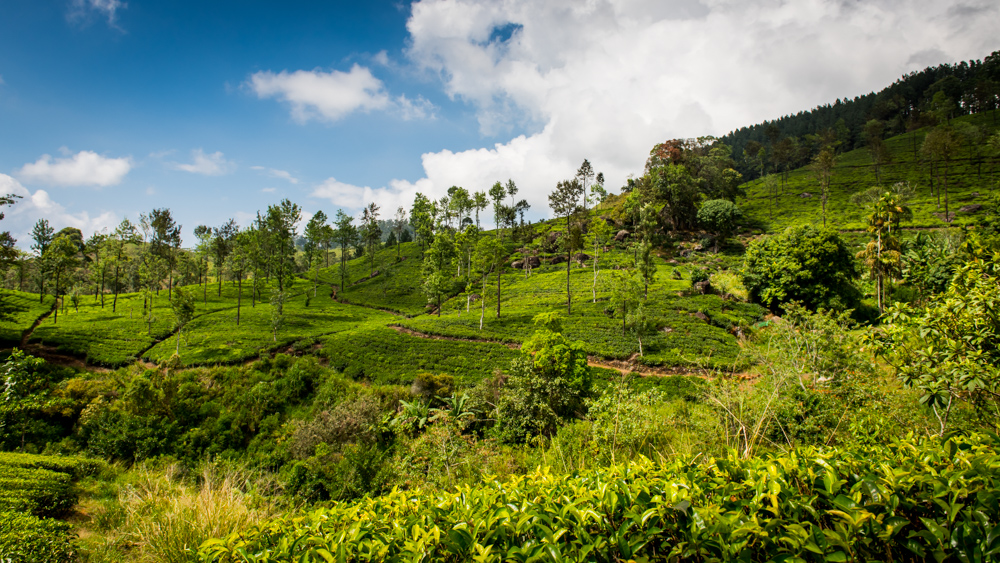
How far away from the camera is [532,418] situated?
13656mm

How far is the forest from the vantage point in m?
2.79

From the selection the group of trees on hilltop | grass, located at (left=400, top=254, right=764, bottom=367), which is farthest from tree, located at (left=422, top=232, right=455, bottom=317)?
the group of trees on hilltop

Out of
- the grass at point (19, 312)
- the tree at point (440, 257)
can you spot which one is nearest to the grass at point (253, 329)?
the grass at point (19, 312)

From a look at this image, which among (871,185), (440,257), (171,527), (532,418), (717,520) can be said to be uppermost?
(871,185)

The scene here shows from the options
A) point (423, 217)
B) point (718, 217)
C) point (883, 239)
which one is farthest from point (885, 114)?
point (423, 217)

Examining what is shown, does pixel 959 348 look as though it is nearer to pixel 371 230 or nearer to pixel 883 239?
pixel 883 239

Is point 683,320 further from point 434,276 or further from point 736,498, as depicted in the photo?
point 736,498

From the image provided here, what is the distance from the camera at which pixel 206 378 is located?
19016 mm

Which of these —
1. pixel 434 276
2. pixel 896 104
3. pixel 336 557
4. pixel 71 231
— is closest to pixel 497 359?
pixel 434 276

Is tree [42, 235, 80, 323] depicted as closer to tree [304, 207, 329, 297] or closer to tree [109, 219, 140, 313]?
tree [109, 219, 140, 313]

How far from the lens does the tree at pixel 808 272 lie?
33219mm

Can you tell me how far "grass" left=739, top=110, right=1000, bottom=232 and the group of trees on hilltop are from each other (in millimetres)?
6360

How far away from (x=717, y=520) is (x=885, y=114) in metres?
194

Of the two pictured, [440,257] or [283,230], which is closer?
[283,230]
